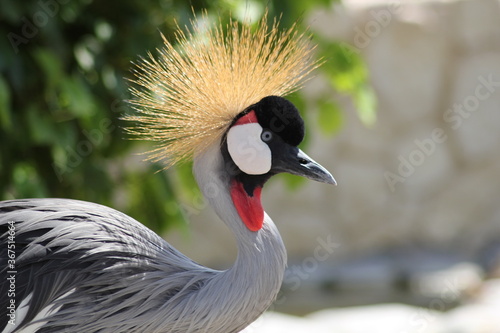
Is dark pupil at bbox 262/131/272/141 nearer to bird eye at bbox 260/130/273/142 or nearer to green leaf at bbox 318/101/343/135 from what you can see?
bird eye at bbox 260/130/273/142

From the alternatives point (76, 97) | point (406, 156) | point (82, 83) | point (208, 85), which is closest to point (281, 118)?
point (208, 85)

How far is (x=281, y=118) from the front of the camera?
1.40 m

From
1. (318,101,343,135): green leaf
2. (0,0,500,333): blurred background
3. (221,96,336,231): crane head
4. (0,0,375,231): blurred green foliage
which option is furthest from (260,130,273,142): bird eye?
(0,0,500,333): blurred background

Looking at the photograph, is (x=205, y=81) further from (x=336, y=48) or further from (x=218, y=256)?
(x=218, y=256)

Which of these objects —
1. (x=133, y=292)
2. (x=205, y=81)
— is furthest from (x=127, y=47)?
(x=133, y=292)

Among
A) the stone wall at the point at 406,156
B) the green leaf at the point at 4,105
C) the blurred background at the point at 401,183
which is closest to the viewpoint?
the green leaf at the point at 4,105

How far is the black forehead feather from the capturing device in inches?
54.5

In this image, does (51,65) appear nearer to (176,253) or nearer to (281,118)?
(176,253)

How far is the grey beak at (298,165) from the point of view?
1407 mm

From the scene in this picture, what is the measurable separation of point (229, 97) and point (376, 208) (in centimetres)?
357

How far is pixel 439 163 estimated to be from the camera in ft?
16.2

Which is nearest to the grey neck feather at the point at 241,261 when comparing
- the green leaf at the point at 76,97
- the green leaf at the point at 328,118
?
the green leaf at the point at 76,97

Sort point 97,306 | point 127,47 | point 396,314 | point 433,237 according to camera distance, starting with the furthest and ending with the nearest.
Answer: point 433,237, point 396,314, point 127,47, point 97,306

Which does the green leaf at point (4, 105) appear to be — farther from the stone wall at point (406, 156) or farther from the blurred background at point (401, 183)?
the stone wall at point (406, 156)
